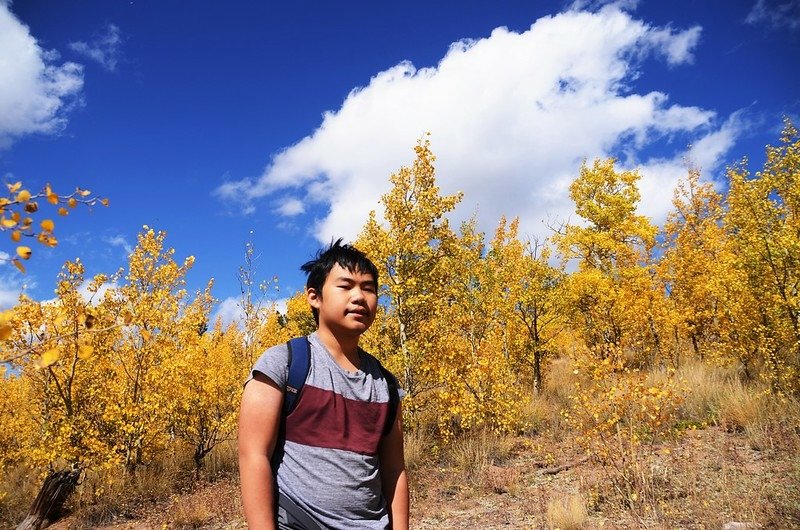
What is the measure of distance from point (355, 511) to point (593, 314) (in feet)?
50.6

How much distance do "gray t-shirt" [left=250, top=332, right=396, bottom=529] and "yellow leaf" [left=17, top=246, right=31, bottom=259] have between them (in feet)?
2.67

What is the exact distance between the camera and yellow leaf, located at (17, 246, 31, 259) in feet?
4.77

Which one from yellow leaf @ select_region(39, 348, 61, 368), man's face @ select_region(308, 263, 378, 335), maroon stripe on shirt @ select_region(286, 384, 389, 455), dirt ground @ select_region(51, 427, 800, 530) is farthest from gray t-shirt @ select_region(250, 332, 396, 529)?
dirt ground @ select_region(51, 427, 800, 530)

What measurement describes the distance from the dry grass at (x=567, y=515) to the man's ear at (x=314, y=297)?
17.5ft

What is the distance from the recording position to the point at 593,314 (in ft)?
51.0

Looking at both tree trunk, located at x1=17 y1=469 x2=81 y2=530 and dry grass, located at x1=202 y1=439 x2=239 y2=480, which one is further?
dry grass, located at x1=202 y1=439 x2=239 y2=480

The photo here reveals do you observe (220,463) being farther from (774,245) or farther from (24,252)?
(774,245)

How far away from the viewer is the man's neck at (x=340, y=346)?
199cm

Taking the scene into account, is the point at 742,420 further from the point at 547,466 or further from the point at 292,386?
the point at 292,386

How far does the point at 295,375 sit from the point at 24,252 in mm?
973

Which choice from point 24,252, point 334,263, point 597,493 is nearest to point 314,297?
point 334,263

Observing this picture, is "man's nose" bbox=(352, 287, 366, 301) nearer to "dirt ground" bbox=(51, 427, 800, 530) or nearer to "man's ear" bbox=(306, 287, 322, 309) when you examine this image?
"man's ear" bbox=(306, 287, 322, 309)

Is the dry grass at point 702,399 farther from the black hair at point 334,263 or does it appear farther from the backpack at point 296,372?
the backpack at point 296,372

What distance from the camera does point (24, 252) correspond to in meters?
1.47
